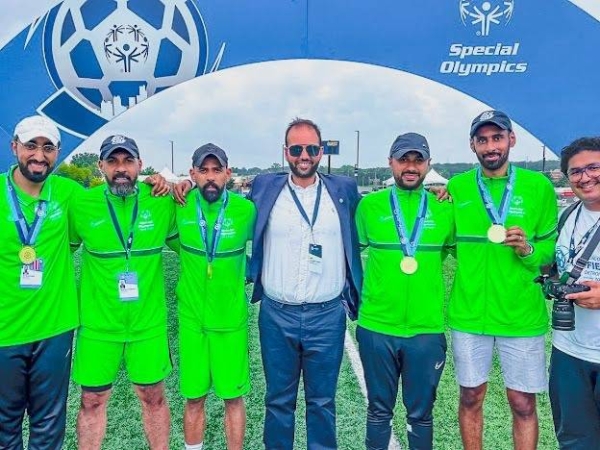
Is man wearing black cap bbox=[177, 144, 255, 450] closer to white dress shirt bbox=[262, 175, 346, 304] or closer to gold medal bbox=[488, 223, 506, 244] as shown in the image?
white dress shirt bbox=[262, 175, 346, 304]

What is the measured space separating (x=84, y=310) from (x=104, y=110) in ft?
8.79

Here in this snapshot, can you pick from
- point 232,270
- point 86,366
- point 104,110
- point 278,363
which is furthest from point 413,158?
point 104,110

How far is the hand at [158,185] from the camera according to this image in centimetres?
300

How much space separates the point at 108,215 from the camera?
9.25 feet

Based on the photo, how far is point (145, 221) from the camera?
288 cm

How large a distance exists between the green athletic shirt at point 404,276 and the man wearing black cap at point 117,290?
127 cm

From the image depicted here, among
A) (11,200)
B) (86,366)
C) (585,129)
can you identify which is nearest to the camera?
(11,200)

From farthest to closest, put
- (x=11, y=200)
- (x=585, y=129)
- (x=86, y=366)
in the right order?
(x=585, y=129), (x=86, y=366), (x=11, y=200)

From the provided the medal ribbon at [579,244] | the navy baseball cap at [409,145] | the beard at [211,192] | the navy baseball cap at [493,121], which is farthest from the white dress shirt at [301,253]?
the medal ribbon at [579,244]

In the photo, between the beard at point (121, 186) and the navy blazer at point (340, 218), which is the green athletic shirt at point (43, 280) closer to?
the beard at point (121, 186)

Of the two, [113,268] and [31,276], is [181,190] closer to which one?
[113,268]

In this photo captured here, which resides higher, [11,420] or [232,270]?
[232,270]

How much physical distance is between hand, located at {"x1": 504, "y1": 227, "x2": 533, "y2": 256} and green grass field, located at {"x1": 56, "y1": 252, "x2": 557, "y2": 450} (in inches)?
62.7

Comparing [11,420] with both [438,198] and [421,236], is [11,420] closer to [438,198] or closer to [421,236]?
[421,236]
